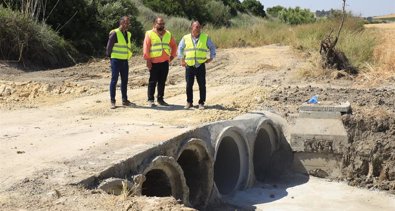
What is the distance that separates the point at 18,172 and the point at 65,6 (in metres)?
15.5

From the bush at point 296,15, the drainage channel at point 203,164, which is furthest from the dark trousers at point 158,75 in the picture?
the bush at point 296,15

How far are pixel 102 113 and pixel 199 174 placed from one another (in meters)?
2.70

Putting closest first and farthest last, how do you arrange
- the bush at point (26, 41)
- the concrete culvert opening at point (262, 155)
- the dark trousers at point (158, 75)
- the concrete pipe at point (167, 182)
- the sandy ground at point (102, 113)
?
1. the sandy ground at point (102, 113)
2. the concrete pipe at point (167, 182)
3. the dark trousers at point (158, 75)
4. the concrete culvert opening at point (262, 155)
5. the bush at point (26, 41)

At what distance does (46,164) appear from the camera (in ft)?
24.5

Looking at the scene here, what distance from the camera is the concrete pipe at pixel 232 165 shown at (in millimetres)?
11528

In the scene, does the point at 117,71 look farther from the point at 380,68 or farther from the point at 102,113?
the point at 380,68

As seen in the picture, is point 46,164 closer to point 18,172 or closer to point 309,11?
point 18,172

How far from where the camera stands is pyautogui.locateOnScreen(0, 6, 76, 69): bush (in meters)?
18.1

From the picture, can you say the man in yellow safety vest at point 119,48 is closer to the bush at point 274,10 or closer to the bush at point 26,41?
the bush at point 26,41

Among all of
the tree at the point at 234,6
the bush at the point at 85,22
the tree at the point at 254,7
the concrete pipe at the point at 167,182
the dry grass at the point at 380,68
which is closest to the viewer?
the concrete pipe at the point at 167,182

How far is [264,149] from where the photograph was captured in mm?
13117

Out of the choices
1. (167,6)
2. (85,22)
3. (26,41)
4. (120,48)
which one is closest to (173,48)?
(120,48)

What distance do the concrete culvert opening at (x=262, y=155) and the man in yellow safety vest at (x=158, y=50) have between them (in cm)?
247

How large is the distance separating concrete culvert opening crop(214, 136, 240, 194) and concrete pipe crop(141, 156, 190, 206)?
8.42 ft
